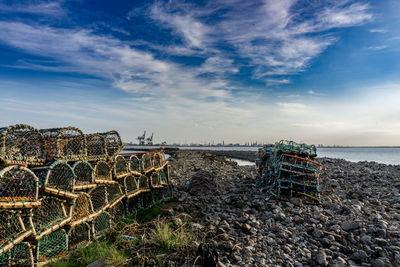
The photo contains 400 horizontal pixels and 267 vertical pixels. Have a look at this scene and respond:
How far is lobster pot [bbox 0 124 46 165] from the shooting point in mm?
4680

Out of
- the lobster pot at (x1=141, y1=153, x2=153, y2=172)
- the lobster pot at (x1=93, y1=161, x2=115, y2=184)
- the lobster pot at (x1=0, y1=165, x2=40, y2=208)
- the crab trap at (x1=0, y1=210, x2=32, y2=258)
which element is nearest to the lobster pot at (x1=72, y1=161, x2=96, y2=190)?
the lobster pot at (x1=93, y1=161, x2=115, y2=184)

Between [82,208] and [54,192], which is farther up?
[54,192]

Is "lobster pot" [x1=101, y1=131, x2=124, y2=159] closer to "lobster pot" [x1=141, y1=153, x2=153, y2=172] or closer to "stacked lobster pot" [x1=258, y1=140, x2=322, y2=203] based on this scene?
"lobster pot" [x1=141, y1=153, x2=153, y2=172]

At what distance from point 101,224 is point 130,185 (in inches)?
74.0

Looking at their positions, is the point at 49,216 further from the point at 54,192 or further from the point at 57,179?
the point at 57,179

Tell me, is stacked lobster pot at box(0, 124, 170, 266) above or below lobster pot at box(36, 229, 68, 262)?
above

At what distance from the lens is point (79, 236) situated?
5.54 meters

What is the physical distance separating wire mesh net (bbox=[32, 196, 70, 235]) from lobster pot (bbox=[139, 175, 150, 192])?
137 inches

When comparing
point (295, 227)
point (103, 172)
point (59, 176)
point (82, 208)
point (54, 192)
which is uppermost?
point (59, 176)

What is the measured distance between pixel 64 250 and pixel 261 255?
433cm

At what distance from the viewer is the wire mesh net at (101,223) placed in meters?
5.96

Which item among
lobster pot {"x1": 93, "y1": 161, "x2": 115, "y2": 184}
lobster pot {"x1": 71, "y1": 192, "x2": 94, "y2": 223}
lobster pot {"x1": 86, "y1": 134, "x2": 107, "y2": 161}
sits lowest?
lobster pot {"x1": 71, "y1": 192, "x2": 94, "y2": 223}

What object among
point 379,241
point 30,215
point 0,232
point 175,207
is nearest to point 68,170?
point 30,215

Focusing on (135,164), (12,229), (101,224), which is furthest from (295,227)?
(12,229)
